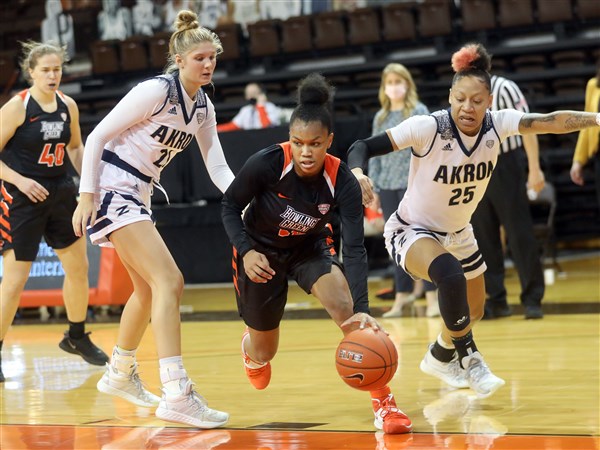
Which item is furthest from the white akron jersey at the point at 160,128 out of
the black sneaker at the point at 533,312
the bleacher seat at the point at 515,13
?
the bleacher seat at the point at 515,13

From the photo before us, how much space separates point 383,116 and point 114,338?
280 cm

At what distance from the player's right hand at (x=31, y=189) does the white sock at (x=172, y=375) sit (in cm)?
199

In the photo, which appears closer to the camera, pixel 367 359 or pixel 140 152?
pixel 367 359

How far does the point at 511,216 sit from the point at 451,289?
326cm

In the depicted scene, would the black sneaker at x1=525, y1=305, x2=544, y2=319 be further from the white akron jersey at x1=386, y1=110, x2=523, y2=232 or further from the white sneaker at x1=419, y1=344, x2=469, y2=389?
the white akron jersey at x1=386, y1=110, x2=523, y2=232

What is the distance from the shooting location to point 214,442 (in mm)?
3822

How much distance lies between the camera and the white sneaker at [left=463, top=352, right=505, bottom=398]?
14.6ft

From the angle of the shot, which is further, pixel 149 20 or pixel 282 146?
pixel 149 20

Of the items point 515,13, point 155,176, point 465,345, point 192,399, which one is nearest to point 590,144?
point 465,345

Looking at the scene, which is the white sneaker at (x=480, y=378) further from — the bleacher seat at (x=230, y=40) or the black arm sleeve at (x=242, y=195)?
the bleacher seat at (x=230, y=40)

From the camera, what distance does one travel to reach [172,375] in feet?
13.5

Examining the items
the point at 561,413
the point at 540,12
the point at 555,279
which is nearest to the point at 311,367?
the point at 561,413

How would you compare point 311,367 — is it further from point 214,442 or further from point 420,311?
point 420,311

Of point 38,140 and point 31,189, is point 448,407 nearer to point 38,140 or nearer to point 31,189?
point 31,189
